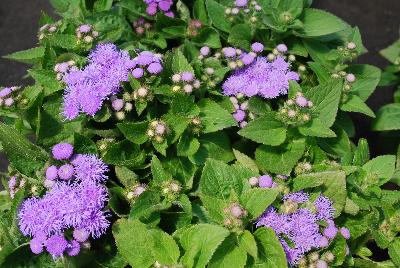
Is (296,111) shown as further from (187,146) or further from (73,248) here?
(73,248)

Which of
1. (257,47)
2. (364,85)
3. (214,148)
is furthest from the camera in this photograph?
(364,85)

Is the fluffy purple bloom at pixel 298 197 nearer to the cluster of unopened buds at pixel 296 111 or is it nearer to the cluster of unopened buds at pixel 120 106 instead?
the cluster of unopened buds at pixel 296 111

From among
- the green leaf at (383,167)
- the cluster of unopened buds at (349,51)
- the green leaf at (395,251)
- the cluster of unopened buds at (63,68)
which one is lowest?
the green leaf at (395,251)

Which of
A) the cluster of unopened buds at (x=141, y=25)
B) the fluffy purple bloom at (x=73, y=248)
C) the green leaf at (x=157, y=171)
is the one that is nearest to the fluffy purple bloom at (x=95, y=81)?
the green leaf at (x=157, y=171)

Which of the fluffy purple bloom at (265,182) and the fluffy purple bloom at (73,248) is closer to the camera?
the fluffy purple bloom at (73,248)

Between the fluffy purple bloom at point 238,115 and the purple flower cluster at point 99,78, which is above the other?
the purple flower cluster at point 99,78

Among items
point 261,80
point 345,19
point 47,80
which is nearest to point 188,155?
point 261,80

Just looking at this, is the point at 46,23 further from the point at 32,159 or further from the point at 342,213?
the point at 342,213
